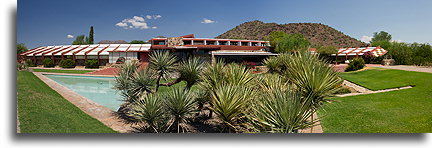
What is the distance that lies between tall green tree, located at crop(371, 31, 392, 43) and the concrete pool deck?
5313mm

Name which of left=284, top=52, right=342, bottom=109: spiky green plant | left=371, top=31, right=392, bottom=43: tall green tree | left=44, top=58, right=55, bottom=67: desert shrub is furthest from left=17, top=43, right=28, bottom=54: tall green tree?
left=371, top=31, right=392, bottom=43: tall green tree

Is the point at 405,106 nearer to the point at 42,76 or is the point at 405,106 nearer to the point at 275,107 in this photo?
the point at 275,107

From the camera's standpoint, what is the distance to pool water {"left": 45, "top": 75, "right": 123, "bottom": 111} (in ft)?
17.8

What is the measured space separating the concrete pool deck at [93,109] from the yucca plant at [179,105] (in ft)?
3.87

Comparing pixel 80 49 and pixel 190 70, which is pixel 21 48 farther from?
pixel 190 70

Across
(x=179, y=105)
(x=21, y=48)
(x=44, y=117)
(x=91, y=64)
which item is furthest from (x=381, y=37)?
(x=21, y=48)

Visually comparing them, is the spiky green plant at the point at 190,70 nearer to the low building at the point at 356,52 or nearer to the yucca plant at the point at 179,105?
the yucca plant at the point at 179,105

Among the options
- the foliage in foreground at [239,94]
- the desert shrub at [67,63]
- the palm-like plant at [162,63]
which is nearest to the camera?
the foliage in foreground at [239,94]

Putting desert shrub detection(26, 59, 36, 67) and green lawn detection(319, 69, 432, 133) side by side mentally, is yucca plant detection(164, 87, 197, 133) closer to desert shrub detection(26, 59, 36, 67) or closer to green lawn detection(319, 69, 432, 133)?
green lawn detection(319, 69, 432, 133)

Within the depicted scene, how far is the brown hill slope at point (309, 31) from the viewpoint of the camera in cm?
397

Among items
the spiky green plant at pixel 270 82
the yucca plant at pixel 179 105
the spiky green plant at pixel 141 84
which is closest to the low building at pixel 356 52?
the spiky green plant at pixel 270 82

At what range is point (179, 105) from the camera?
3.43 metres

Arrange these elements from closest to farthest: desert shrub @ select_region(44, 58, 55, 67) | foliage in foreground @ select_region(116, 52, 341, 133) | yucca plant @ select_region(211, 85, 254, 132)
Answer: foliage in foreground @ select_region(116, 52, 341, 133), yucca plant @ select_region(211, 85, 254, 132), desert shrub @ select_region(44, 58, 55, 67)
